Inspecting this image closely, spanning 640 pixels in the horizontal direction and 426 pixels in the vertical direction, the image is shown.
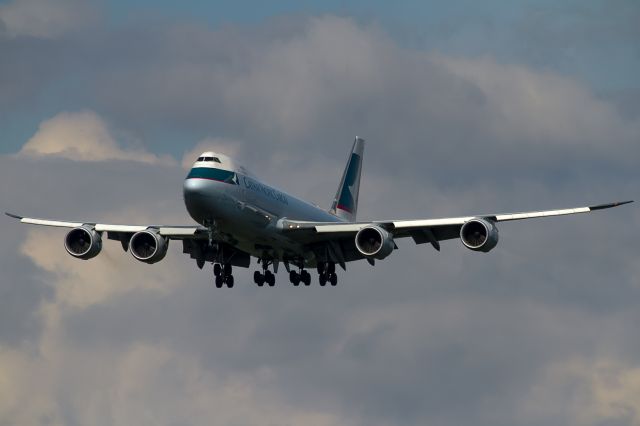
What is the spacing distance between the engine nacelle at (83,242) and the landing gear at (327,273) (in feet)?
41.6

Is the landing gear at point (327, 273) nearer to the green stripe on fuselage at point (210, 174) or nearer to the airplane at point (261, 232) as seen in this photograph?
the airplane at point (261, 232)

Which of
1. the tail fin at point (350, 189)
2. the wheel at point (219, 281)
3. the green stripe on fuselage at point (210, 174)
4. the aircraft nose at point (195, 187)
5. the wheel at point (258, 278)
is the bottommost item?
the wheel at point (219, 281)

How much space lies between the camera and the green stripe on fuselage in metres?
74.1

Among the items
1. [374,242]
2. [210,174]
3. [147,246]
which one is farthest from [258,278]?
[210,174]

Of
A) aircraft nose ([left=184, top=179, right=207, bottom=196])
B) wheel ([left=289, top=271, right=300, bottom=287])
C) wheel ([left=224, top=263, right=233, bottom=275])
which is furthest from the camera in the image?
wheel ([left=289, top=271, right=300, bottom=287])

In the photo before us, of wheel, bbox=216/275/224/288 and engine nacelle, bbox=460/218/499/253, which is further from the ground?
engine nacelle, bbox=460/218/499/253

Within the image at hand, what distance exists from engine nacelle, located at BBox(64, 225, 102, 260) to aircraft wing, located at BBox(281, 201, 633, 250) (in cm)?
1117

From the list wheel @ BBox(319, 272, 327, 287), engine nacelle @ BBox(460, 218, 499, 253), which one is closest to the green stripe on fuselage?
wheel @ BBox(319, 272, 327, 287)

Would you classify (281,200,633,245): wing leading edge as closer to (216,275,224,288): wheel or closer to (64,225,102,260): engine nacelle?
(216,275,224,288): wheel

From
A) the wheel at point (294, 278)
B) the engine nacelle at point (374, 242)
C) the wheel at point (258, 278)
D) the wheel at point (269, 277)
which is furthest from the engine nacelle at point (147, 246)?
the engine nacelle at point (374, 242)

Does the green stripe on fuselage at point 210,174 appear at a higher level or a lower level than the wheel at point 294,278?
higher

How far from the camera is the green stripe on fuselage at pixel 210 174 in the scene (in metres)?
74.1

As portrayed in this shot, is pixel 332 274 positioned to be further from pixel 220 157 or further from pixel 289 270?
pixel 220 157

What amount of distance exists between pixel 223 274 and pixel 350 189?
17315 millimetres
